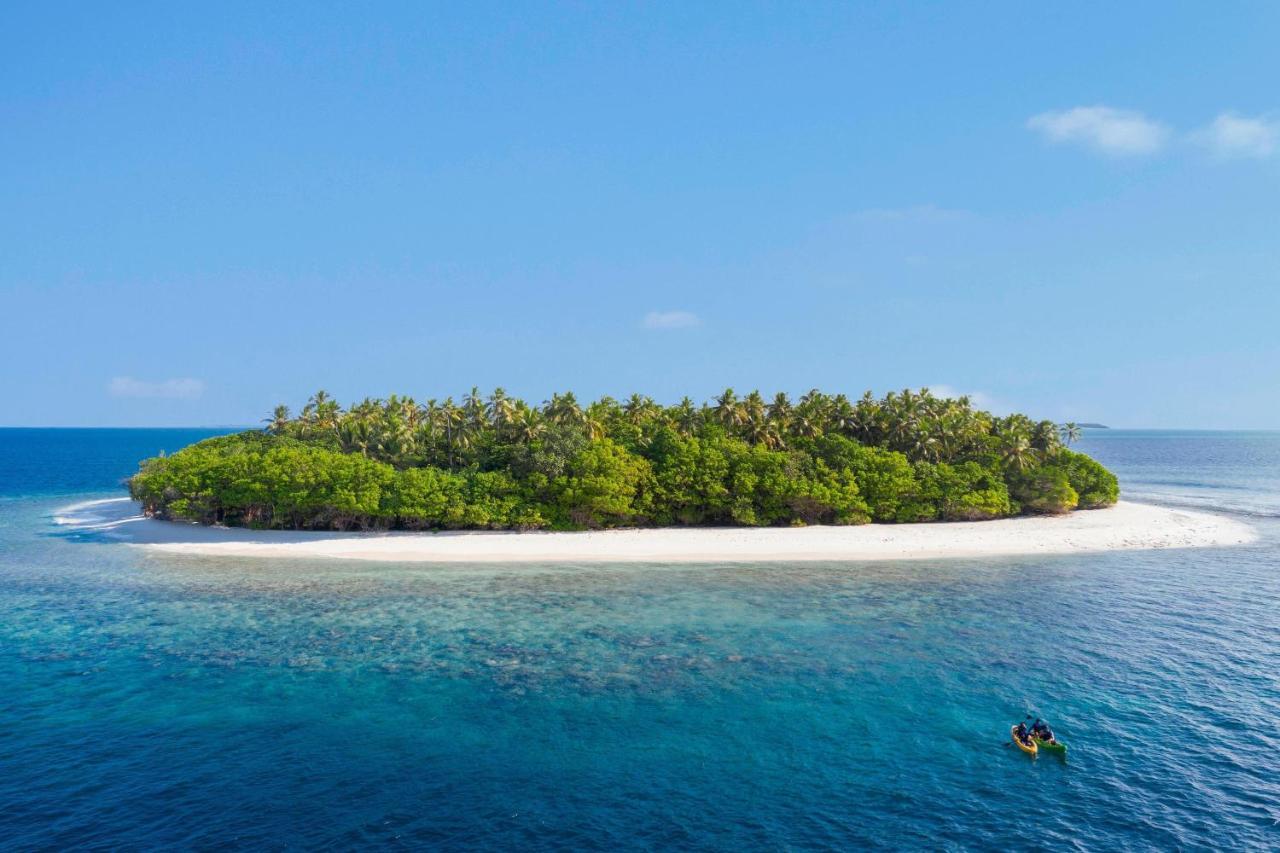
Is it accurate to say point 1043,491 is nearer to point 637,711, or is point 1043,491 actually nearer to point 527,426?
point 527,426

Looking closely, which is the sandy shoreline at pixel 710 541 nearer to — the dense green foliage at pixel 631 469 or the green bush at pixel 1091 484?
the dense green foliage at pixel 631 469

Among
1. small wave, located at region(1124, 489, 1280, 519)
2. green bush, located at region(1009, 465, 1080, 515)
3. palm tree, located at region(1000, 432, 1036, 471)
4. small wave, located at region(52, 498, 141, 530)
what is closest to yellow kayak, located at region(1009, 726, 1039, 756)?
green bush, located at region(1009, 465, 1080, 515)

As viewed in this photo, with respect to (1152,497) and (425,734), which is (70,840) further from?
(1152,497)

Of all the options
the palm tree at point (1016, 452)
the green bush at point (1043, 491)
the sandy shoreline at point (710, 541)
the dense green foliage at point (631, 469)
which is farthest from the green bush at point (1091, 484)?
the sandy shoreline at point (710, 541)

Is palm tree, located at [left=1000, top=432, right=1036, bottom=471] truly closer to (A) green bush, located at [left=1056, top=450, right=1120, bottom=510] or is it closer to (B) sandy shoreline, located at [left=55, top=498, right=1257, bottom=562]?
(A) green bush, located at [left=1056, top=450, right=1120, bottom=510]

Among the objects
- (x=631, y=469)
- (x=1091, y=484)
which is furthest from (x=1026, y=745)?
(x=1091, y=484)

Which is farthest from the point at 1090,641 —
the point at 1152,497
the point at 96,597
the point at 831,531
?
the point at 1152,497

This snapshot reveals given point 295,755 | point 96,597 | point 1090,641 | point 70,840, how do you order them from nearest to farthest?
point 70,840 → point 295,755 → point 1090,641 → point 96,597

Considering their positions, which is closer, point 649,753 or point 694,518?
point 649,753
